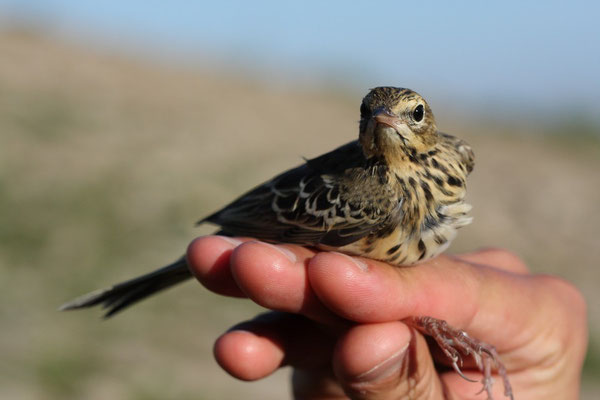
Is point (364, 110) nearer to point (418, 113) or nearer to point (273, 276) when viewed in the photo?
point (418, 113)

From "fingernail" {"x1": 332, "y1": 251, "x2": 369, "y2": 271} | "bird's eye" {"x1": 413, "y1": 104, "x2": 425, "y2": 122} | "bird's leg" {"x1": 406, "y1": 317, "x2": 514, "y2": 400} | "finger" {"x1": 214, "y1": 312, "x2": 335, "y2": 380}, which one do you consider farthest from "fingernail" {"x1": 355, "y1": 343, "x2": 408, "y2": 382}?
"bird's eye" {"x1": 413, "y1": 104, "x2": 425, "y2": 122}

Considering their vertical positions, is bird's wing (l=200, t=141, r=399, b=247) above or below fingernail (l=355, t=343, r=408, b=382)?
above

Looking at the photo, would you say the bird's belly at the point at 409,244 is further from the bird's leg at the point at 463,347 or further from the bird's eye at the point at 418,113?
the bird's eye at the point at 418,113

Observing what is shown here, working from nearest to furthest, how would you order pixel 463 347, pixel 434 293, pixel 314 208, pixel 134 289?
pixel 463 347 → pixel 434 293 → pixel 314 208 → pixel 134 289

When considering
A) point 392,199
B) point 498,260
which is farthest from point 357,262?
point 498,260

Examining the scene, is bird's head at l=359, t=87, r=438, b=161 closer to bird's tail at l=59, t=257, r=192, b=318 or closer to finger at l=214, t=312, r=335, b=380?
finger at l=214, t=312, r=335, b=380

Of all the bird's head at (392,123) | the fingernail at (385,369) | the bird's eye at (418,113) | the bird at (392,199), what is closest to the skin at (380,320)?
the fingernail at (385,369)

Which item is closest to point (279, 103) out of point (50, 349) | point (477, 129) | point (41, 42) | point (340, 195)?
point (477, 129)
